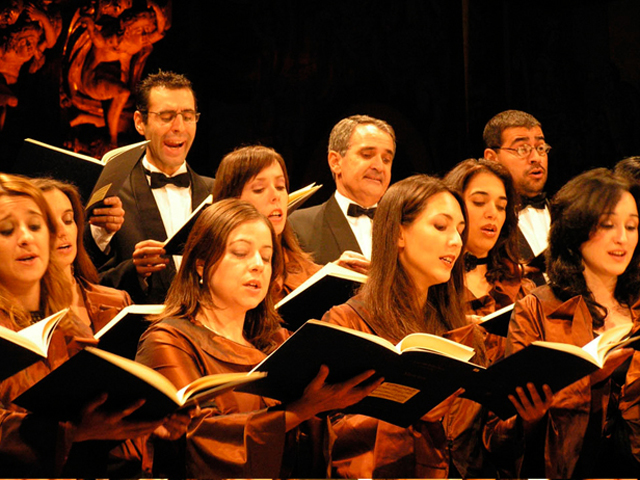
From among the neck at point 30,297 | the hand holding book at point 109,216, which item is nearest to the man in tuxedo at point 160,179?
the hand holding book at point 109,216

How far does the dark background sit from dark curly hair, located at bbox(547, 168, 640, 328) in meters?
2.88

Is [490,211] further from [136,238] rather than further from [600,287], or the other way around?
[136,238]

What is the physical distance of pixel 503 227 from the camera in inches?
156

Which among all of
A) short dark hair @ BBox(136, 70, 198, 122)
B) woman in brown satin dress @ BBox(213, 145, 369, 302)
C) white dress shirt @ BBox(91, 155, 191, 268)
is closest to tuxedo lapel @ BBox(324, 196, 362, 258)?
woman in brown satin dress @ BBox(213, 145, 369, 302)

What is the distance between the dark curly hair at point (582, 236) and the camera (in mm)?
3240

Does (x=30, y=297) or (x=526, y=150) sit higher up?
(x=526, y=150)

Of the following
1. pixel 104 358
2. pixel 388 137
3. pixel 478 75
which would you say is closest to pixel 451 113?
pixel 478 75

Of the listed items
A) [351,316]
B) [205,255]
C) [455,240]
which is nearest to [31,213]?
[205,255]

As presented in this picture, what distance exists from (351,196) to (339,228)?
0.20 m

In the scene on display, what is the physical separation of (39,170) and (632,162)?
2.51 metres

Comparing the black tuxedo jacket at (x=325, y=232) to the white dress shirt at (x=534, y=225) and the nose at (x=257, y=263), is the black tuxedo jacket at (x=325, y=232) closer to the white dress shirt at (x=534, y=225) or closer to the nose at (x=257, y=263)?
the white dress shirt at (x=534, y=225)

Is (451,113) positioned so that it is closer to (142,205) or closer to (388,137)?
(388,137)

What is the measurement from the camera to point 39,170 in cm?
347

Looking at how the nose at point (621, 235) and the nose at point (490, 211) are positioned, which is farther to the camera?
the nose at point (490, 211)
